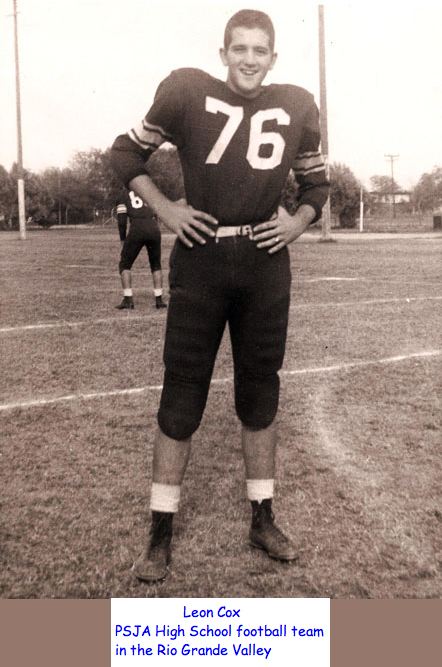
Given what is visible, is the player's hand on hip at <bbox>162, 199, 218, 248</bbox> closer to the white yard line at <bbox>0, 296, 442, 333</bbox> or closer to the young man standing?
the young man standing

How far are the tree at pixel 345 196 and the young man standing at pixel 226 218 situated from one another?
128 feet

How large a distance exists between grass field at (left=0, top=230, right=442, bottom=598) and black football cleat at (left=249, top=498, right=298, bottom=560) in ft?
0.12

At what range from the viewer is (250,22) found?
2510mm

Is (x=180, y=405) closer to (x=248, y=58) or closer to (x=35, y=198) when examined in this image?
(x=248, y=58)

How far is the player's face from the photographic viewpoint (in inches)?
98.9

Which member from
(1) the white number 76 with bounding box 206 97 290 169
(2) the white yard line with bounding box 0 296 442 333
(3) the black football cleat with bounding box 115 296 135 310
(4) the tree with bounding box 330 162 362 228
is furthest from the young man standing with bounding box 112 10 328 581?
(4) the tree with bounding box 330 162 362 228

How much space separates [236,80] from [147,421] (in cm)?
215

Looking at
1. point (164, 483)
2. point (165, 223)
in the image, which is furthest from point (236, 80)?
point (164, 483)

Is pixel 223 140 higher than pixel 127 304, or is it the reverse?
pixel 223 140

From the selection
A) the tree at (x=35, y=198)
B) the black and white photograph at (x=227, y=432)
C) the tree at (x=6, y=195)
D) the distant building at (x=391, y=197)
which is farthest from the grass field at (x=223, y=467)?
the distant building at (x=391, y=197)

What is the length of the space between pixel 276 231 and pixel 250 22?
0.64m

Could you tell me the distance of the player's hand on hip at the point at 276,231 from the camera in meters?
2.57

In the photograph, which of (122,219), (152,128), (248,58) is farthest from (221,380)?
(122,219)
